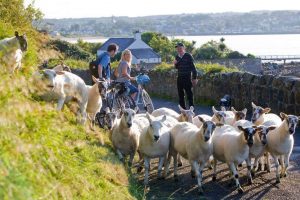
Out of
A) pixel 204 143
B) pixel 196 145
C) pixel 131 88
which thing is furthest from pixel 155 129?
pixel 131 88

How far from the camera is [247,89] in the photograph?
72.2ft

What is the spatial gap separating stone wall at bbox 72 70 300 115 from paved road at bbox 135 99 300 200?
5816 mm

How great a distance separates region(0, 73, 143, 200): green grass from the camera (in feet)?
18.1

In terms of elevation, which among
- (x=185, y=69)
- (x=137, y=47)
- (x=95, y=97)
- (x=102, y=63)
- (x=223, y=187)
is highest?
(x=102, y=63)

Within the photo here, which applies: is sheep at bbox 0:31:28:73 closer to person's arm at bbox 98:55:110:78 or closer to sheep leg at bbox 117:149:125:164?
sheep leg at bbox 117:149:125:164

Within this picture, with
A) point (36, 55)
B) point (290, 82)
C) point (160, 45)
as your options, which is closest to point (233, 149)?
point (36, 55)

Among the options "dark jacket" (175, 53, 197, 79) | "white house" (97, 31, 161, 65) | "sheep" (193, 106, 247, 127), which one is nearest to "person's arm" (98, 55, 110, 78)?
"sheep" (193, 106, 247, 127)

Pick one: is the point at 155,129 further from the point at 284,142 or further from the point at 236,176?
the point at 284,142

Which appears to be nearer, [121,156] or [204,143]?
[204,143]

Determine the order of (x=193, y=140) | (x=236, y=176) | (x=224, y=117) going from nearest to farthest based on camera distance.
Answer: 1. (x=236, y=176)
2. (x=193, y=140)
3. (x=224, y=117)

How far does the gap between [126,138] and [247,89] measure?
10444 mm

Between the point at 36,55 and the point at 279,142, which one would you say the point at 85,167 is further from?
the point at 36,55

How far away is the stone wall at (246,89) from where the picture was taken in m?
19.0

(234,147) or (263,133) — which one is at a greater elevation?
(263,133)
